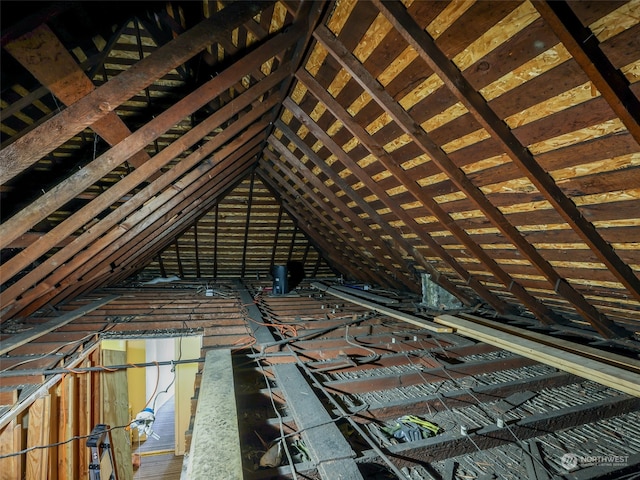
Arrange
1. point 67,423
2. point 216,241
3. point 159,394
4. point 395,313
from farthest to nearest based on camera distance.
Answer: point 216,241, point 159,394, point 395,313, point 67,423

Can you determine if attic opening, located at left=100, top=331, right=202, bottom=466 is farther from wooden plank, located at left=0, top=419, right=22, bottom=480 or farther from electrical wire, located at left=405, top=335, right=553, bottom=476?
electrical wire, located at left=405, top=335, right=553, bottom=476

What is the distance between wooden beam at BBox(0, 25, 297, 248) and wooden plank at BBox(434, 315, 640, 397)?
3290 millimetres

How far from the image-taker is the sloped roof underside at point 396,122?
1448 mm

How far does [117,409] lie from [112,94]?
17.1 ft

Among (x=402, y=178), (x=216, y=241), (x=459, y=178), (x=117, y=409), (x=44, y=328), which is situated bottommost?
(x=117, y=409)

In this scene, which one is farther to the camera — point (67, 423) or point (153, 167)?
point (67, 423)

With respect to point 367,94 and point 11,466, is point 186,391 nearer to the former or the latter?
point 11,466

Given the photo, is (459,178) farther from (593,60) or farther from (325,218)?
(325,218)

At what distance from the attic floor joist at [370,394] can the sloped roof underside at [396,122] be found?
0.84m

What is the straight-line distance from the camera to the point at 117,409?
4867 millimetres

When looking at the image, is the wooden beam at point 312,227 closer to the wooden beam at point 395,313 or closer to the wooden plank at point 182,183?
the wooden beam at point 395,313

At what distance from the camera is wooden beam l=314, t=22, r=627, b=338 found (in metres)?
2.14

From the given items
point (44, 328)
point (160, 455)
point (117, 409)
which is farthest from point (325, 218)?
point (160, 455)

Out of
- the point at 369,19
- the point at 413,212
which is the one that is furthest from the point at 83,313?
the point at 369,19
